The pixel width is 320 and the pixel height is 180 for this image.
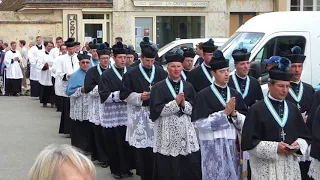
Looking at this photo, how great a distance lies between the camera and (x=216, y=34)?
26.8 metres

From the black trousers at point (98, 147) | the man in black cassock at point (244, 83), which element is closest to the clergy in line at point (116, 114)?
the black trousers at point (98, 147)

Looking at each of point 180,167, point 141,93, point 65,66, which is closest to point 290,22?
point 141,93

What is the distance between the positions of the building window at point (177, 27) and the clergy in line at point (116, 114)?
17229 mm

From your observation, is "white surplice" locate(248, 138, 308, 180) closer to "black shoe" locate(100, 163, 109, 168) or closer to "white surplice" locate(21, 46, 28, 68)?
"black shoe" locate(100, 163, 109, 168)

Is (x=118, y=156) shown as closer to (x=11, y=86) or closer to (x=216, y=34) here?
(x=11, y=86)

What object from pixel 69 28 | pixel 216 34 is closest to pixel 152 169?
pixel 69 28

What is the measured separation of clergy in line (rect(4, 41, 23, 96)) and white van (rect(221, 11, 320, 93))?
12.5 metres

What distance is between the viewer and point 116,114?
Answer: 9.39 meters

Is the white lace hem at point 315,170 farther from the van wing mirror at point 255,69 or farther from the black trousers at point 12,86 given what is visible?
the black trousers at point 12,86

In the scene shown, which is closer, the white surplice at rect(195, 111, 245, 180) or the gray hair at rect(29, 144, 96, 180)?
the gray hair at rect(29, 144, 96, 180)

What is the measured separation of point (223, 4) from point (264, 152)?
70.4ft

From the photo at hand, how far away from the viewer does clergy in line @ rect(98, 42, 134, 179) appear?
9.24 m

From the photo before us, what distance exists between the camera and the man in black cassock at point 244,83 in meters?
7.40

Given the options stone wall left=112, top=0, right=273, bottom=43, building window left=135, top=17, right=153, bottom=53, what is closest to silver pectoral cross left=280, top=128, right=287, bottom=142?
stone wall left=112, top=0, right=273, bottom=43
